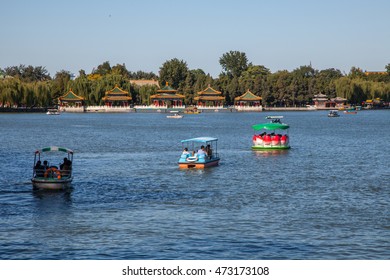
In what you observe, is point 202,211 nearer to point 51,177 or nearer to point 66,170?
point 66,170

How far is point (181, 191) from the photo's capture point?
3975 centimetres

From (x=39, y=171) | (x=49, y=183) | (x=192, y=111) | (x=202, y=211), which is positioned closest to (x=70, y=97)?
(x=192, y=111)

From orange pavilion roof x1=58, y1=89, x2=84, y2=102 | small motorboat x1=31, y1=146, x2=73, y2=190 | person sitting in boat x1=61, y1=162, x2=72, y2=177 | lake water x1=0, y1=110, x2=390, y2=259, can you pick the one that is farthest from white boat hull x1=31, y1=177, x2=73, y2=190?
orange pavilion roof x1=58, y1=89, x2=84, y2=102

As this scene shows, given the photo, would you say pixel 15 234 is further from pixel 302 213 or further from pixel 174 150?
pixel 174 150

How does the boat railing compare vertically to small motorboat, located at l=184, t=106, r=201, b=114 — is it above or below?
above

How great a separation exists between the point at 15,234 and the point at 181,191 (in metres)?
12.8

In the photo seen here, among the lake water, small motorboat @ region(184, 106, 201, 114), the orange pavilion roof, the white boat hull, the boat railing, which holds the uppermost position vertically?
the orange pavilion roof

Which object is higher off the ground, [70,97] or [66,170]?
[70,97]

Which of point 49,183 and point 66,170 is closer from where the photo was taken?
point 49,183

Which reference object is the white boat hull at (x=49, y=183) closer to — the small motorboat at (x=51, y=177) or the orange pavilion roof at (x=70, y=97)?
the small motorboat at (x=51, y=177)

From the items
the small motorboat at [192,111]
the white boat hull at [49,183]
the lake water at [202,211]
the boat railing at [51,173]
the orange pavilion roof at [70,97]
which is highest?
the orange pavilion roof at [70,97]

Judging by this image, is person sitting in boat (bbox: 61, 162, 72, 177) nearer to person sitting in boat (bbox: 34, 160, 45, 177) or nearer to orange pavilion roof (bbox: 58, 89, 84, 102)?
person sitting in boat (bbox: 34, 160, 45, 177)

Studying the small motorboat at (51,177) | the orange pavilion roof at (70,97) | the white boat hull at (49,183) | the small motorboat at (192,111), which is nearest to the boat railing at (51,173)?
the small motorboat at (51,177)

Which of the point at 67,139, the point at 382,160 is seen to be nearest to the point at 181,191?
the point at 382,160
